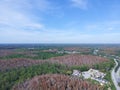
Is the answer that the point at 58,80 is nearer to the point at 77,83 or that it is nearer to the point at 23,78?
the point at 77,83

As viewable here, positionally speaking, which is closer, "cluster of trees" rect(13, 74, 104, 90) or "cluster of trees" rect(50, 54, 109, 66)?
"cluster of trees" rect(13, 74, 104, 90)

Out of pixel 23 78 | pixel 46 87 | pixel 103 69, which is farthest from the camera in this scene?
pixel 103 69

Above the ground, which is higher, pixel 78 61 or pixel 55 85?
pixel 78 61

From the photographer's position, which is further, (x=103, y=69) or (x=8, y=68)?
(x=103, y=69)

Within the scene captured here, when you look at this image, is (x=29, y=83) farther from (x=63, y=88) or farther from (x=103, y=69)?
(x=103, y=69)

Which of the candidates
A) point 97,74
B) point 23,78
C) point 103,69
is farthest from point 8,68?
point 103,69

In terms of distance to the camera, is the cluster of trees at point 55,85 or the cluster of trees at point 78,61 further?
the cluster of trees at point 78,61

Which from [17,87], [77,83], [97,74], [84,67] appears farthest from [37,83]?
[84,67]

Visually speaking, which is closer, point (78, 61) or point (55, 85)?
point (55, 85)

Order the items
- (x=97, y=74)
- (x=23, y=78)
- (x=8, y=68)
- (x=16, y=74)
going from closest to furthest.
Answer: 1. (x=23, y=78)
2. (x=16, y=74)
3. (x=97, y=74)
4. (x=8, y=68)
